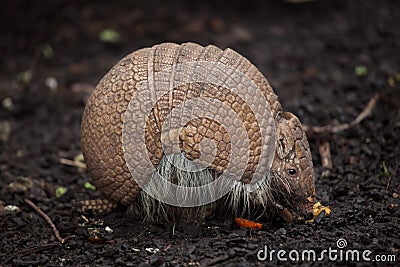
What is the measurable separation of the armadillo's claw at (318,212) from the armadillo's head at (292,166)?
0.11 meters

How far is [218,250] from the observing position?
239 inches

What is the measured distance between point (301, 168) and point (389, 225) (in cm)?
108

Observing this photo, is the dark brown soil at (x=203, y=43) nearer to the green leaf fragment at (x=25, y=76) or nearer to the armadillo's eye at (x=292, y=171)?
the green leaf fragment at (x=25, y=76)

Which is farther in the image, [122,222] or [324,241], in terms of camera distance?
[122,222]

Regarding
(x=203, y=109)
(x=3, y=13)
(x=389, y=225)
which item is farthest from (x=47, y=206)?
(x=3, y=13)

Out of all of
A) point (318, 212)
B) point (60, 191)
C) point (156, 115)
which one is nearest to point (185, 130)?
point (156, 115)

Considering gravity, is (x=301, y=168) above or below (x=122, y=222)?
above

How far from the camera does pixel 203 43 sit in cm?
1199

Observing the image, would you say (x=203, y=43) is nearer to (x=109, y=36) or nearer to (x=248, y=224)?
(x=109, y=36)

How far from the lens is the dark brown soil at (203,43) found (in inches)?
248

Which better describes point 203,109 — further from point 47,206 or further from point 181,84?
point 47,206

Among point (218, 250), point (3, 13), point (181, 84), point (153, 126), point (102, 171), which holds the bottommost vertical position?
point (218, 250)

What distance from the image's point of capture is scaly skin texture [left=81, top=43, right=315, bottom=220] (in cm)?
624

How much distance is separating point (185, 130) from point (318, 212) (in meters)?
1.74
